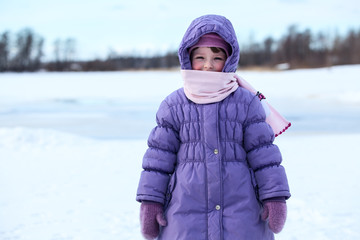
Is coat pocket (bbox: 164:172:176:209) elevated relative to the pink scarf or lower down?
lower down

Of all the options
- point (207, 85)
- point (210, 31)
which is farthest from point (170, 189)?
point (210, 31)

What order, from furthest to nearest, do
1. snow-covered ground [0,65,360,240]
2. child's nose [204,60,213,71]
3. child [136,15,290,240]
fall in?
1. snow-covered ground [0,65,360,240]
2. child's nose [204,60,213,71]
3. child [136,15,290,240]

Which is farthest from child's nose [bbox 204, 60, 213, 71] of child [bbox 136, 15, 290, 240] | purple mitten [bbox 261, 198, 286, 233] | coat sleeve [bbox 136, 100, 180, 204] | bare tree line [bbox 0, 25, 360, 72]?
bare tree line [bbox 0, 25, 360, 72]

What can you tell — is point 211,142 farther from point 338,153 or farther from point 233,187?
point 338,153

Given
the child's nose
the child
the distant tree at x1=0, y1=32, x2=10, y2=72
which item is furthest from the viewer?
the distant tree at x1=0, y1=32, x2=10, y2=72

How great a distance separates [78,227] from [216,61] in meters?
2.14

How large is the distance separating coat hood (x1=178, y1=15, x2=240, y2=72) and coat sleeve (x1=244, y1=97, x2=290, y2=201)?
24 centimetres

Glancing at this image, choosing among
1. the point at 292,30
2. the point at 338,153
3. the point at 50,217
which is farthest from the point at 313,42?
the point at 50,217

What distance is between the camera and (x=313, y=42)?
5741 centimetres

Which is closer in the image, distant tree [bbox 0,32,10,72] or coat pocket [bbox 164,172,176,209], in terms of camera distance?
coat pocket [bbox 164,172,176,209]

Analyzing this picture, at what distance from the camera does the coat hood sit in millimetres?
2023

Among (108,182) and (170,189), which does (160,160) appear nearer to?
(170,189)

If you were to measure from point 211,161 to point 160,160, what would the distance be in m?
0.23

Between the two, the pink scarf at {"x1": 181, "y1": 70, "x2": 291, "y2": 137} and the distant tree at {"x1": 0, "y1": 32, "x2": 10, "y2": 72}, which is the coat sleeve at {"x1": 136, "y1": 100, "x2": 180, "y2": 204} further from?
the distant tree at {"x1": 0, "y1": 32, "x2": 10, "y2": 72}
